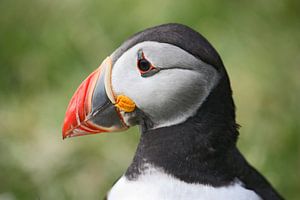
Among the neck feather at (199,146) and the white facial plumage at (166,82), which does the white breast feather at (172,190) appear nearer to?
the neck feather at (199,146)

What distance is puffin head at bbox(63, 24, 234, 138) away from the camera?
2.34m

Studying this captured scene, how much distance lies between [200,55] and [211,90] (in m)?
0.11

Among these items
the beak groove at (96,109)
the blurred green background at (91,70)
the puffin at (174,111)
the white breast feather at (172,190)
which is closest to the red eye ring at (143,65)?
the puffin at (174,111)

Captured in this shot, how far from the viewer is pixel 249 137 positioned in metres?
4.15

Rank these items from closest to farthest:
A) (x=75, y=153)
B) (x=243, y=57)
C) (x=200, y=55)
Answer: (x=200, y=55), (x=75, y=153), (x=243, y=57)

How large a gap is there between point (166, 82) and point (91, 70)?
214 centimetres

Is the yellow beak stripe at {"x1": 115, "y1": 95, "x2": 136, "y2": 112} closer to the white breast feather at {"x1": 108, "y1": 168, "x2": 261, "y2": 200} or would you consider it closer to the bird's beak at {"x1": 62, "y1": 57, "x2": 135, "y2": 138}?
the bird's beak at {"x1": 62, "y1": 57, "x2": 135, "y2": 138}

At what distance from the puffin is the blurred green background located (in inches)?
52.5

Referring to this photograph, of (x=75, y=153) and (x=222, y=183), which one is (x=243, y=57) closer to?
(x=75, y=153)

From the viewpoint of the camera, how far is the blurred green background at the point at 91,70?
4.00 meters

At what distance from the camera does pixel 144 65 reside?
2.36 metres

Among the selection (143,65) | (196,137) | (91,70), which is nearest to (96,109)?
(143,65)

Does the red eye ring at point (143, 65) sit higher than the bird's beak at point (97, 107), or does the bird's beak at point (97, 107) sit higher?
the red eye ring at point (143, 65)

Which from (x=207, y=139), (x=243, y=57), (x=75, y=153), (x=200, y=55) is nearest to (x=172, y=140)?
(x=207, y=139)
